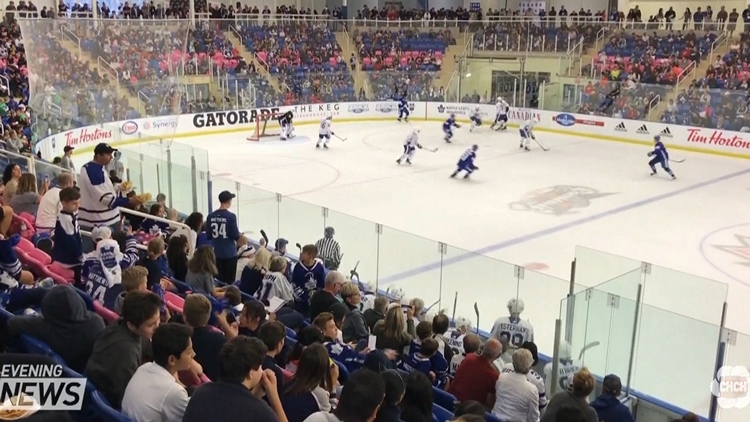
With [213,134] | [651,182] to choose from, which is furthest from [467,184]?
[213,134]

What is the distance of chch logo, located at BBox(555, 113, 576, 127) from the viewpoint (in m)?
22.1

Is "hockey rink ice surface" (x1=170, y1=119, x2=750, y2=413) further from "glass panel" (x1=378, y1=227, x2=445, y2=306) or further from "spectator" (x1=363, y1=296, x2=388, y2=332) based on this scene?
"spectator" (x1=363, y1=296, x2=388, y2=332)

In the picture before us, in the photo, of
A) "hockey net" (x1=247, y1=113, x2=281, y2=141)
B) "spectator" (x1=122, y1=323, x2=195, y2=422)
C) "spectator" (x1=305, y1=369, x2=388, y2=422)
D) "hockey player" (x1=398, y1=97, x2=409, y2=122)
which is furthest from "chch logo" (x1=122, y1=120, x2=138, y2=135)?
"spectator" (x1=305, y1=369, x2=388, y2=422)

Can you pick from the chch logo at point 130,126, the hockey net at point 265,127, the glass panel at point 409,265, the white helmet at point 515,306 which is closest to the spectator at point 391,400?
the white helmet at point 515,306

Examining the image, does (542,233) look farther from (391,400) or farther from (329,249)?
(391,400)

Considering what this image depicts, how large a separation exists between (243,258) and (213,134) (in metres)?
14.3

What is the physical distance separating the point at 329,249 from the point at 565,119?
15992 millimetres

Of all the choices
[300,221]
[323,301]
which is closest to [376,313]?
[323,301]

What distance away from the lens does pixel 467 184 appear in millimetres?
14734

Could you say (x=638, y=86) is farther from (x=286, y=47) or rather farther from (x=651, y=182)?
(x=286, y=47)

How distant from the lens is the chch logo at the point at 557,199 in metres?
12.7

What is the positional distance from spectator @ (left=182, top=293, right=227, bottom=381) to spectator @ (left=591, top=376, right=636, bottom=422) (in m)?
2.25

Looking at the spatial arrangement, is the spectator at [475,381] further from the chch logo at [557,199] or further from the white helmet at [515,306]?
the chch logo at [557,199]

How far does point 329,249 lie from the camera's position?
795cm
